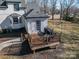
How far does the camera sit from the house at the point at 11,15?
29.6 meters

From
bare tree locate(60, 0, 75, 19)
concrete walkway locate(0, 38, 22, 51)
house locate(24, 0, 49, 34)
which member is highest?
bare tree locate(60, 0, 75, 19)

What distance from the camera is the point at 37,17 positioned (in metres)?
25.4

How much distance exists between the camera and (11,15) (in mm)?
29562

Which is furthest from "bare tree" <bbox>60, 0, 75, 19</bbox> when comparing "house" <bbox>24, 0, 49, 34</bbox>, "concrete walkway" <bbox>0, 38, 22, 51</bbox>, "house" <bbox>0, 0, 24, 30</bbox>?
"concrete walkway" <bbox>0, 38, 22, 51</bbox>

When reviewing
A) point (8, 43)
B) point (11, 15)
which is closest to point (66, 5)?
point (11, 15)

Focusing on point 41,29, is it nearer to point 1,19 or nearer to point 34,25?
point 34,25

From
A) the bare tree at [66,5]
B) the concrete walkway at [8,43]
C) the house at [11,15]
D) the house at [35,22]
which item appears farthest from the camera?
the bare tree at [66,5]

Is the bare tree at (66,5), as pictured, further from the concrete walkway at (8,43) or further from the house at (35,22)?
the concrete walkway at (8,43)

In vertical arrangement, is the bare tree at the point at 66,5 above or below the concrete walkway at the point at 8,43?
above

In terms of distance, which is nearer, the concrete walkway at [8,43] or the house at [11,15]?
the concrete walkway at [8,43]

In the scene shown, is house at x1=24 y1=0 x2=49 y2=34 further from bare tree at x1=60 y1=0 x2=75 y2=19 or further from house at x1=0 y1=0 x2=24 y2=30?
bare tree at x1=60 y1=0 x2=75 y2=19

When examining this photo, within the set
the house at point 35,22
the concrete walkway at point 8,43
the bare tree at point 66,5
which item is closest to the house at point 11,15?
the house at point 35,22

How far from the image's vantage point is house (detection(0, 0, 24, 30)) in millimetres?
29625

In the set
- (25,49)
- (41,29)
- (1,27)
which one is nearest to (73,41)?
(41,29)
